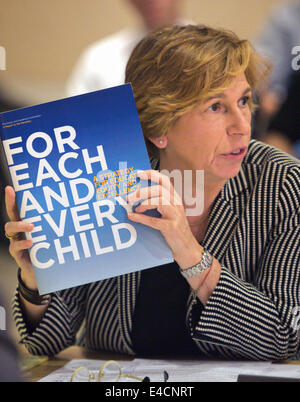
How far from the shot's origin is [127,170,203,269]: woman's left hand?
3.68 ft

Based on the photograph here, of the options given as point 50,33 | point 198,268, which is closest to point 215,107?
point 198,268

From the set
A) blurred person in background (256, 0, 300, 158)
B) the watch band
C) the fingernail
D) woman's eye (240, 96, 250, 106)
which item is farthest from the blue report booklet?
blurred person in background (256, 0, 300, 158)

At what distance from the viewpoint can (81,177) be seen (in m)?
1.15

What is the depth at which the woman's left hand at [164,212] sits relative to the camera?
1121 mm

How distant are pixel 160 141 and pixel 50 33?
48cm

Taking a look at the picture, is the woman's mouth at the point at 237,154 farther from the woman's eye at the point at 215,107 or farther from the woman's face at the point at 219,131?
the woman's eye at the point at 215,107

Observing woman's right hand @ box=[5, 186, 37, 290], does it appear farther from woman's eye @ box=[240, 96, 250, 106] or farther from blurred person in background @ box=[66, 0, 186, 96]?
woman's eye @ box=[240, 96, 250, 106]

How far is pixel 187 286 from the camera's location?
1.32 m

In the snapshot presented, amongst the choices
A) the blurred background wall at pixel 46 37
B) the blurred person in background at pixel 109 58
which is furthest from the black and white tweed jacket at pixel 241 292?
the blurred person in background at pixel 109 58

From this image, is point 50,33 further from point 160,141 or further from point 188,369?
point 188,369

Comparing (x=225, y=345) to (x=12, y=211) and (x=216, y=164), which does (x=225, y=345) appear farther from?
(x=12, y=211)

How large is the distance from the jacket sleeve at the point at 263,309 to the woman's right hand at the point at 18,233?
44cm
